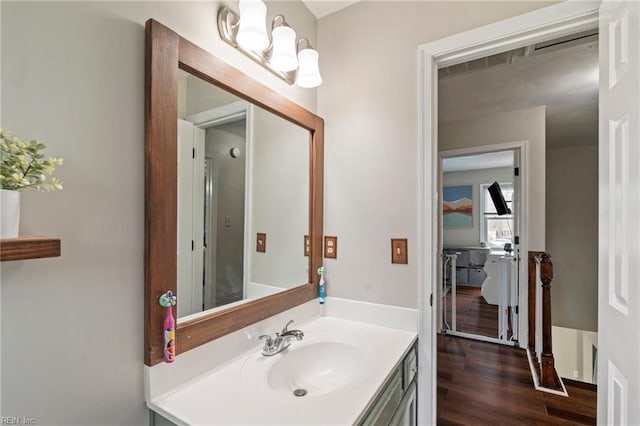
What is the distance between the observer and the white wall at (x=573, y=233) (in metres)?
4.45

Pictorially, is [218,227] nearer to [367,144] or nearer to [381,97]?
[367,144]

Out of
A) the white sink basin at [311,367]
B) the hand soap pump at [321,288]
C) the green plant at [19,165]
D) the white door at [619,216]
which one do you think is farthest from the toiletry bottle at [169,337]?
A: the white door at [619,216]

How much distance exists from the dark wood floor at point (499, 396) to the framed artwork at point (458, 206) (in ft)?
12.3

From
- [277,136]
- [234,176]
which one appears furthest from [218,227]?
[277,136]

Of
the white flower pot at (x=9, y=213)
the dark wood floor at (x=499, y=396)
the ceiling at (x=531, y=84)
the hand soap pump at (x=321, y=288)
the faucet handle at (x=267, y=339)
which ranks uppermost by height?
the ceiling at (x=531, y=84)

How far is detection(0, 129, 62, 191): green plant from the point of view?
0.58 meters

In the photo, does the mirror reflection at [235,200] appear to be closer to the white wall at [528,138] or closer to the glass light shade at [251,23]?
the glass light shade at [251,23]

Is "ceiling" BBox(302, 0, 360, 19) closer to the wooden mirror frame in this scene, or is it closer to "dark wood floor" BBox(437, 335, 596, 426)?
the wooden mirror frame

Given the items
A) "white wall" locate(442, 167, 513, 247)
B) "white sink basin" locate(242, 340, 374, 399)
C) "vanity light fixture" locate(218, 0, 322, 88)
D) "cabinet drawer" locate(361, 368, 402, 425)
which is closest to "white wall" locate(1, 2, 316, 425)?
"vanity light fixture" locate(218, 0, 322, 88)

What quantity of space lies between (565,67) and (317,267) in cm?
246

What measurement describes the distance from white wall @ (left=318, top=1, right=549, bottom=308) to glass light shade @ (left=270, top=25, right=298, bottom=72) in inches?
17.5

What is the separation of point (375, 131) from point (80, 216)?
1225mm

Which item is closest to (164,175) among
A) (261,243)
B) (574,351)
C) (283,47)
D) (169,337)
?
(169,337)

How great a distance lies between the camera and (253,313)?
1.22 metres
